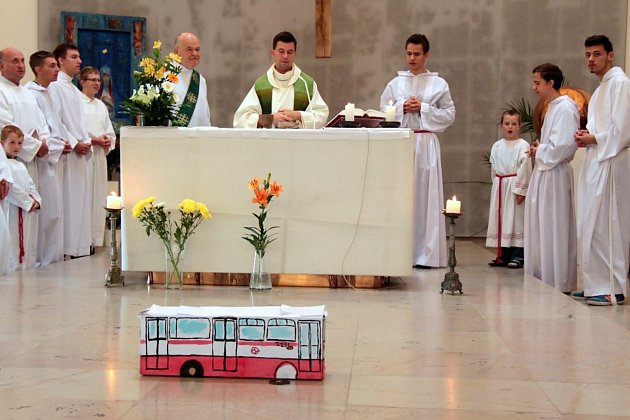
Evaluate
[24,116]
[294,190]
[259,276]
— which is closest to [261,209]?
[294,190]

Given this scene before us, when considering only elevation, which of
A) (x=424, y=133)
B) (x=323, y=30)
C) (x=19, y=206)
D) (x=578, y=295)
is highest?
(x=323, y=30)

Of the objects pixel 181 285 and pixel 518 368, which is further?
pixel 181 285

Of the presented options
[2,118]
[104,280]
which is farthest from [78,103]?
[104,280]

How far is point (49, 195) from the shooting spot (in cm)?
890

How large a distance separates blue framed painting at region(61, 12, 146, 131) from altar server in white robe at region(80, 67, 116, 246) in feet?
6.74

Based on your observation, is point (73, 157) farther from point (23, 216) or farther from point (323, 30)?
point (323, 30)

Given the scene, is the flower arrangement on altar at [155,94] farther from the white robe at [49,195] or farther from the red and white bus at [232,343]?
the red and white bus at [232,343]

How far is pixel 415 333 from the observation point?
4.61 metres

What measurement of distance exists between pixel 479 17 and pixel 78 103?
5849mm

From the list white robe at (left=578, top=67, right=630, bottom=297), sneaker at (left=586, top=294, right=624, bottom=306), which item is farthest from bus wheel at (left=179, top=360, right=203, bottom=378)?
white robe at (left=578, top=67, right=630, bottom=297)

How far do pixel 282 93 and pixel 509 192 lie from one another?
2685mm

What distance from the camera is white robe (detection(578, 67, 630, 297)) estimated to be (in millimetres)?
6594

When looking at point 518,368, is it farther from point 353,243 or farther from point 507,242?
point 507,242

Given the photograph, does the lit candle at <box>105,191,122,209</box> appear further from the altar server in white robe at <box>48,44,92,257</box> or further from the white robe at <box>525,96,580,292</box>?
the white robe at <box>525,96,580,292</box>
